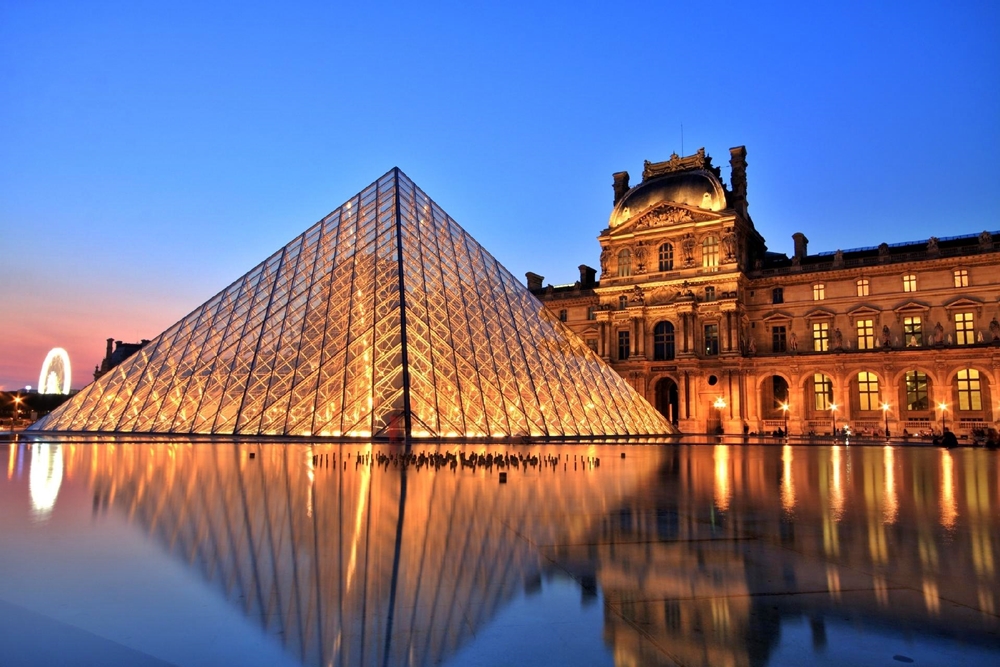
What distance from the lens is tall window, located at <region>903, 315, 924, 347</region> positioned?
4028 cm

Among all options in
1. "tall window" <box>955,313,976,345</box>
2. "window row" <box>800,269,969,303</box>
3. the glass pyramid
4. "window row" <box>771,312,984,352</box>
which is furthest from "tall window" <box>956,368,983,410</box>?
the glass pyramid

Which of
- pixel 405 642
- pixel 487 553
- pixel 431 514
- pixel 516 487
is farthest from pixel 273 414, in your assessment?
pixel 405 642

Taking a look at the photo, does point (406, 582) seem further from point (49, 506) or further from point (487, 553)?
point (49, 506)

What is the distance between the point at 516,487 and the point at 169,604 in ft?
21.6

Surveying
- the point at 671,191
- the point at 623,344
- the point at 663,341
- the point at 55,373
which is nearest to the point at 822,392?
the point at 663,341

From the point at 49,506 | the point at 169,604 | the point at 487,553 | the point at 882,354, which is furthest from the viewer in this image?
the point at 882,354

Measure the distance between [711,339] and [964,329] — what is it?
14.0 metres

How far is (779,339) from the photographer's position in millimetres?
44469

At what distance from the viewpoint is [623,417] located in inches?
1077

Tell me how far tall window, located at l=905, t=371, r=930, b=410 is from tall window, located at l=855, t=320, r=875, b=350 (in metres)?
3.36

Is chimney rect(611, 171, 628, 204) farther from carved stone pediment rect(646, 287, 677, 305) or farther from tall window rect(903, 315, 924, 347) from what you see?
tall window rect(903, 315, 924, 347)

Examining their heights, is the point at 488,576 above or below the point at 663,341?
below

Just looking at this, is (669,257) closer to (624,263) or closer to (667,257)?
(667,257)

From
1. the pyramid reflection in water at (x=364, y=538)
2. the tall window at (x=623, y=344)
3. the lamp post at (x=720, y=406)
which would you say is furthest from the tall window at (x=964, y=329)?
the pyramid reflection in water at (x=364, y=538)
